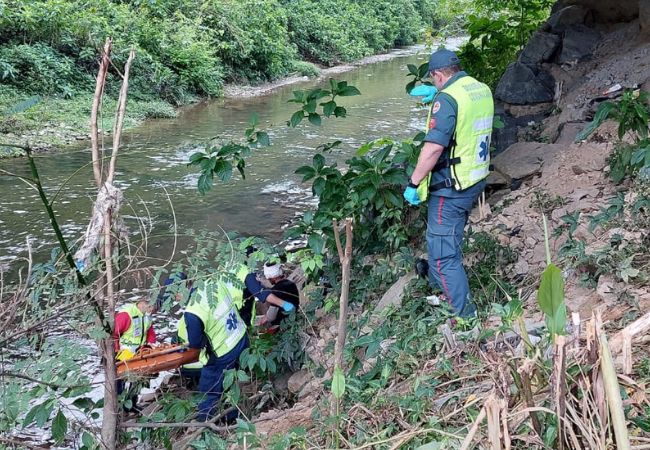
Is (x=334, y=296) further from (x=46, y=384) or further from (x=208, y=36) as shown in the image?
(x=208, y=36)

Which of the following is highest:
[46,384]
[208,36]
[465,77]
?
[208,36]

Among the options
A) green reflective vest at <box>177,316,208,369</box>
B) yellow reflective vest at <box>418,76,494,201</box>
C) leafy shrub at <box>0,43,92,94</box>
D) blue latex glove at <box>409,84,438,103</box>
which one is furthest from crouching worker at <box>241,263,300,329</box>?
leafy shrub at <box>0,43,92,94</box>

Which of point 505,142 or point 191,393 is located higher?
point 505,142

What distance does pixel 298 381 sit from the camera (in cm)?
412

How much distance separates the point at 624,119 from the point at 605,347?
8.67 feet

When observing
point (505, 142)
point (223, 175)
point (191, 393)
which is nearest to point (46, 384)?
point (223, 175)

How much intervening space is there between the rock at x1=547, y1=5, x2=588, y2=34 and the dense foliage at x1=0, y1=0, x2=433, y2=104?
611 centimetres

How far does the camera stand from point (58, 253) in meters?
2.72

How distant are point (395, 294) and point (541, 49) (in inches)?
210

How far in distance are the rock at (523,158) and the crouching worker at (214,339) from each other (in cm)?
317

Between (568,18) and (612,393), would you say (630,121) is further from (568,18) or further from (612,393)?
(568,18)

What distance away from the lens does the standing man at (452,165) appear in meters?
3.57

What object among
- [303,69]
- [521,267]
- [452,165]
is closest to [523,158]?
[521,267]

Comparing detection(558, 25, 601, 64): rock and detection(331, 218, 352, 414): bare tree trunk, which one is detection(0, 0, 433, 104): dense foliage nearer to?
detection(558, 25, 601, 64): rock
